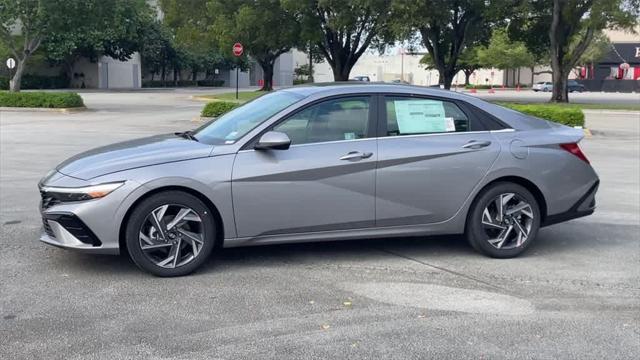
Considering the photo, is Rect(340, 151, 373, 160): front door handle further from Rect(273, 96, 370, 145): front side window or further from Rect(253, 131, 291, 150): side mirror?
Rect(253, 131, 291, 150): side mirror

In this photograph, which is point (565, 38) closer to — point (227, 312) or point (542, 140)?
point (542, 140)

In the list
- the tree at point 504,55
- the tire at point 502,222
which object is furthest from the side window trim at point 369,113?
the tree at point 504,55

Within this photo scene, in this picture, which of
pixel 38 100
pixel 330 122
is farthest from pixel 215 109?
pixel 330 122

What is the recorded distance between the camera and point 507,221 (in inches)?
241

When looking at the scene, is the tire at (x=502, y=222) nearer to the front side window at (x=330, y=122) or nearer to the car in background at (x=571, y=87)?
the front side window at (x=330, y=122)

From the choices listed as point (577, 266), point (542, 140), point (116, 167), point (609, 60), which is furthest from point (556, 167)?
point (609, 60)

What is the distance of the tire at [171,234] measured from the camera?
526cm

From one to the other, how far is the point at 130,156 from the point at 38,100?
969 inches

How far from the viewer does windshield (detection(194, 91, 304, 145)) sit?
18.8 feet

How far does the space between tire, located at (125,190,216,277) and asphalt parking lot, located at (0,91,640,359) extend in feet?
0.47

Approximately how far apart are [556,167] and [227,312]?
3.29m

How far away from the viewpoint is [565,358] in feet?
13.3

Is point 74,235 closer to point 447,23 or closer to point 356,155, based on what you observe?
point 356,155

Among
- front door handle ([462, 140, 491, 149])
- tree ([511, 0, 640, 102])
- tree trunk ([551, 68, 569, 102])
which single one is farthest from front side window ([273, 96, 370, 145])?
tree trunk ([551, 68, 569, 102])
